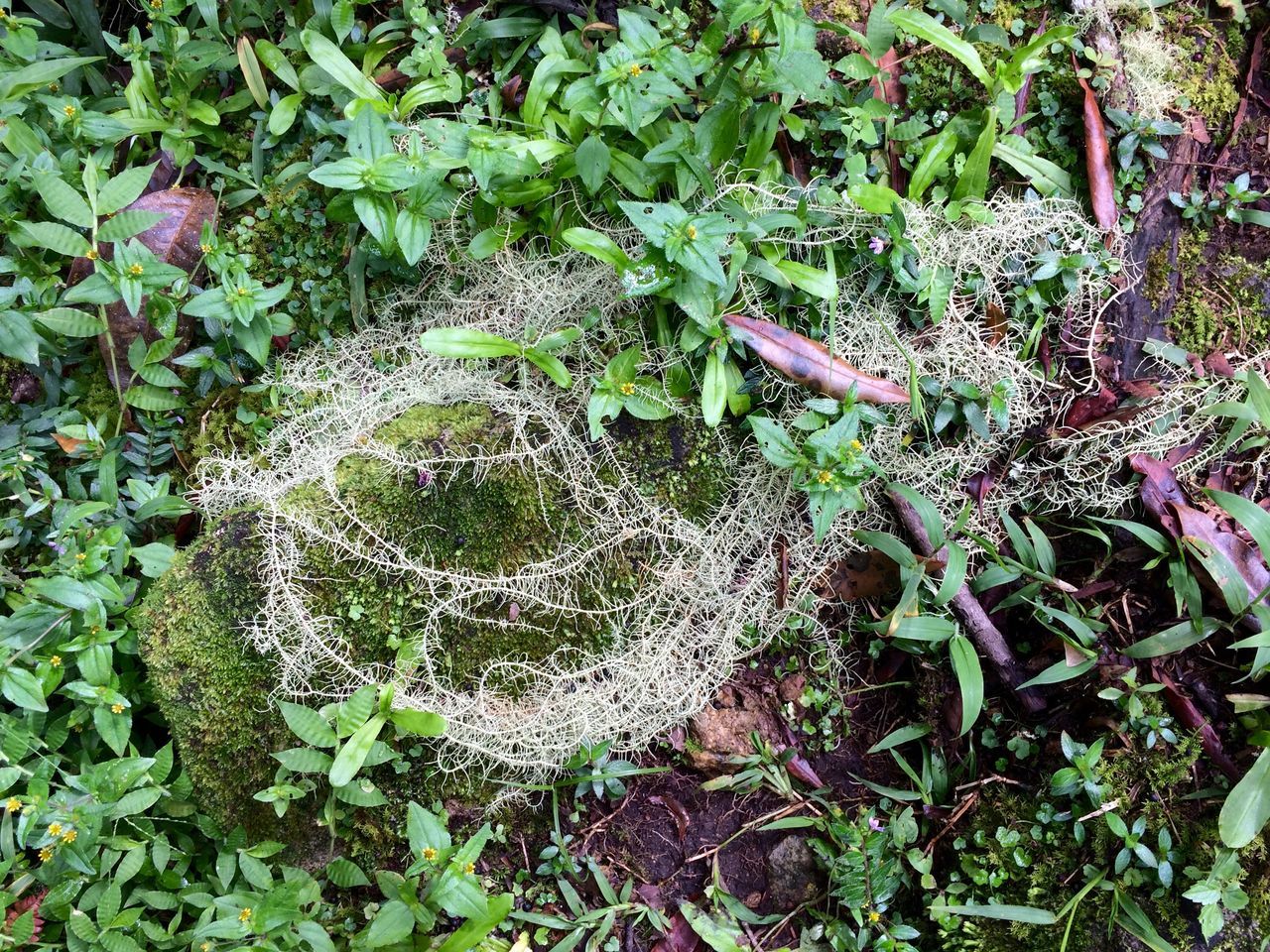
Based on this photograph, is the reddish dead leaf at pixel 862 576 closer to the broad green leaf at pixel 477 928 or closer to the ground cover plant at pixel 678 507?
the ground cover plant at pixel 678 507

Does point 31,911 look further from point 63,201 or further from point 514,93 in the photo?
point 514,93

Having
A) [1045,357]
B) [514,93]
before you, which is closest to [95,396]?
[514,93]

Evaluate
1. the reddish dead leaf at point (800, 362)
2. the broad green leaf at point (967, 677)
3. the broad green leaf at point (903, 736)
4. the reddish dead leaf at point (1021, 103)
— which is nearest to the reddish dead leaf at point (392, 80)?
the reddish dead leaf at point (800, 362)

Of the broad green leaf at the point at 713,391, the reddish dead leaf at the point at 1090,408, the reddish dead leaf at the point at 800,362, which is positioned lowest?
the broad green leaf at the point at 713,391

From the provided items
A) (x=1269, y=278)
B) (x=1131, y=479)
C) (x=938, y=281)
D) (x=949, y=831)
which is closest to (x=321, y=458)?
(x=938, y=281)

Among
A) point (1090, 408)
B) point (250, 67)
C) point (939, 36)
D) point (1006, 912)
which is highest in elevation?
point (939, 36)

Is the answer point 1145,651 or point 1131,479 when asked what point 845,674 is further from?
point 1131,479
